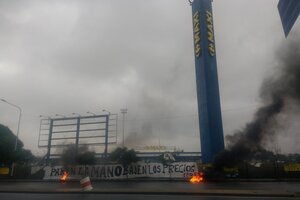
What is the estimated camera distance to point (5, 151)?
5609 centimetres

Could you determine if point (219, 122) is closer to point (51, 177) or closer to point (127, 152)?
point (127, 152)

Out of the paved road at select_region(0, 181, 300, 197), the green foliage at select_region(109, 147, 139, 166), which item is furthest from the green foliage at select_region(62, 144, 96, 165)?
the paved road at select_region(0, 181, 300, 197)

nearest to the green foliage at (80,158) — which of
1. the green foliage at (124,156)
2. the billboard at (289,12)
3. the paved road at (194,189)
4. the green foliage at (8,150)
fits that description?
the green foliage at (124,156)

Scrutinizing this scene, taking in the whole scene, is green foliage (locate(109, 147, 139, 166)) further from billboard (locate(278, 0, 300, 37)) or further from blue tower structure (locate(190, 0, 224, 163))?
billboard (locate(278, 0, 300, 37))

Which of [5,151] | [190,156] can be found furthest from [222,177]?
[190,156]

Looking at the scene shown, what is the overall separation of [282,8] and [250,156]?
2188cm

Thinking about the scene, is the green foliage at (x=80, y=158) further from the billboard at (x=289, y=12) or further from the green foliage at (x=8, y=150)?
the billboard at (x=289, y=12)

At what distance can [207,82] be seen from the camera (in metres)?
49.7

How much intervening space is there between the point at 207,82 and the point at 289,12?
1336 inches

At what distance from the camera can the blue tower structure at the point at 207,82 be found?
4738 centimetres

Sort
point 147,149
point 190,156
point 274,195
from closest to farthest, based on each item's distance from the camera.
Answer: point 274,195, point 190,156, point 147,149

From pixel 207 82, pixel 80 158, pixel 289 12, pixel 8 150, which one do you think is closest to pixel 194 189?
pixel 289 12

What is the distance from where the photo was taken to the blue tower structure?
47.4 m

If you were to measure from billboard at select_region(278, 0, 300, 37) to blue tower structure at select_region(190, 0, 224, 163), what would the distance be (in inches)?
1224
